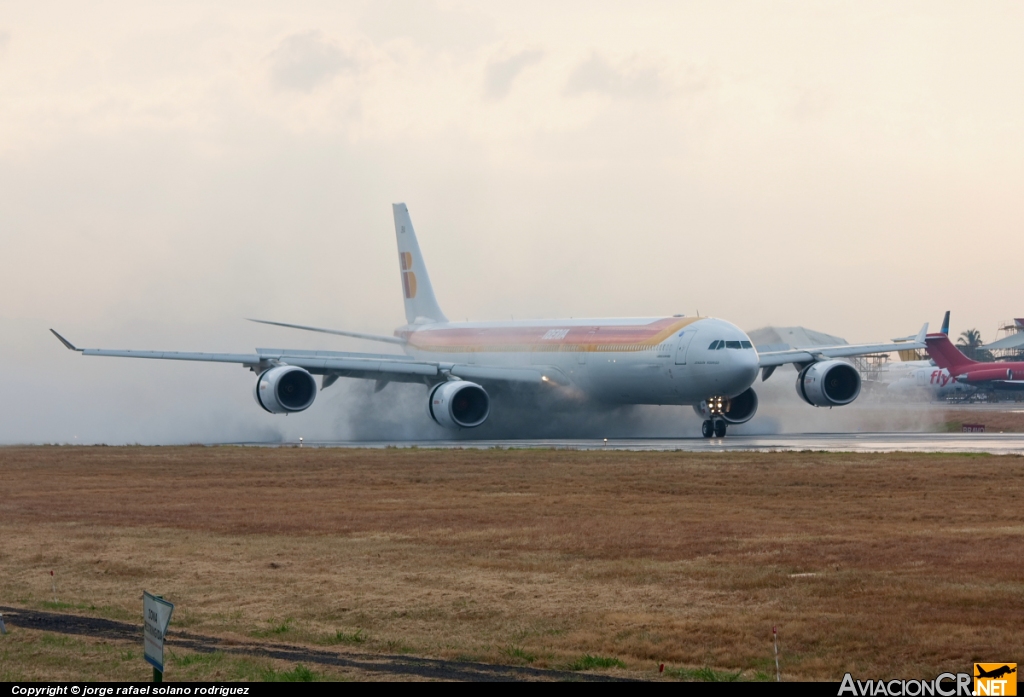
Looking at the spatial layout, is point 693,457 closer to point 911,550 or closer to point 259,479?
point 259,479

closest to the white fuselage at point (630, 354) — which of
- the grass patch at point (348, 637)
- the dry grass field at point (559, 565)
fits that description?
the dry grass field at point (559, 565)

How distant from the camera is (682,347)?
47.8m

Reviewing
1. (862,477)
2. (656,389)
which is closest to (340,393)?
Result: (656,389)

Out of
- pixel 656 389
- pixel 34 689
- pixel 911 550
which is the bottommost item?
pixel 34 689

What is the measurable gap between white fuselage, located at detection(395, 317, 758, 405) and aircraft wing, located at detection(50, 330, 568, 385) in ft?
3.12

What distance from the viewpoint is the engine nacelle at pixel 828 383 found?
169 feet

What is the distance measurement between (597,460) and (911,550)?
61.4ft

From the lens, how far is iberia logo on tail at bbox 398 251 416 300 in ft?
221

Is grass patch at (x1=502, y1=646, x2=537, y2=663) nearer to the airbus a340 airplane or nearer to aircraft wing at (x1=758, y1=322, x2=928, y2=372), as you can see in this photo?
→ the airbus a340 airplane

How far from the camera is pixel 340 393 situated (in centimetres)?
6131

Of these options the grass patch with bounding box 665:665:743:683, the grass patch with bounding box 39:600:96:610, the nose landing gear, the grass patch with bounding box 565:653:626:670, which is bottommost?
the grass patch with bounding box 665:665:743:683

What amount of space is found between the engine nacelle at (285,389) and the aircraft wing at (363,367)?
1.13m

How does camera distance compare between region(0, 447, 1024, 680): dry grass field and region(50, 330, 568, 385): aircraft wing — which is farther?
region(50, 330, 568, 385): aircraft wing

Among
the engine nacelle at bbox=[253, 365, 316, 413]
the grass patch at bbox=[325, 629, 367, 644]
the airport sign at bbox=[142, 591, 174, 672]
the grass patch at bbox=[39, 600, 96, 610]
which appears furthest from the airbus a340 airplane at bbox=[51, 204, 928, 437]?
the airport sign at bbox=[142, 591, 174, 672]
